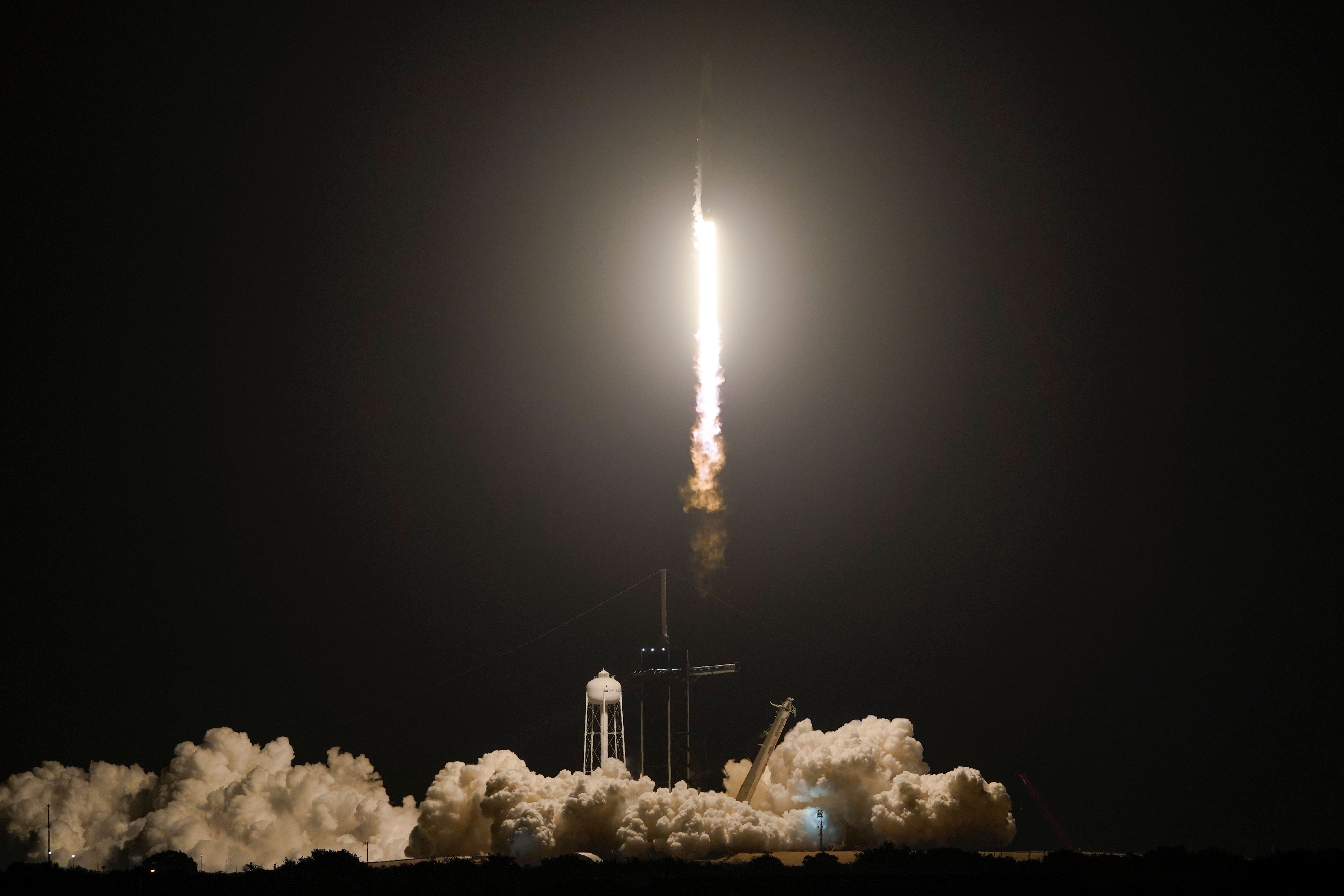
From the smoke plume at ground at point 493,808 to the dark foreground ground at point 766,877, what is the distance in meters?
1.03

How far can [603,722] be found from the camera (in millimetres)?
53094

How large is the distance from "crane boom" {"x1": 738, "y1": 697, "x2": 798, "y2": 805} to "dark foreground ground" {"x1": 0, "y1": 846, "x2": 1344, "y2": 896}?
4796 millimetres

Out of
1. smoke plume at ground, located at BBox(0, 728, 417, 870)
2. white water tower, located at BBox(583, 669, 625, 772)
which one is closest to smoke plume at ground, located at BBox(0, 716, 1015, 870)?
smoke plume at ground, located at BBox(0, 728, 417, 870)

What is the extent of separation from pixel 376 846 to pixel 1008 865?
829 inches

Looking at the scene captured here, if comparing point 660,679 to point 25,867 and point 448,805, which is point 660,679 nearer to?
point 448,805

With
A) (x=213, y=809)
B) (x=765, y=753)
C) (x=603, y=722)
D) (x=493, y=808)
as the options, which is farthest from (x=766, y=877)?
(x=213, y=809)

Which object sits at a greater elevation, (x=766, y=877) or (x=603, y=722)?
(x=603, y=722)

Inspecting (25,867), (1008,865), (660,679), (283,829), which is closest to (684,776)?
(660,679)

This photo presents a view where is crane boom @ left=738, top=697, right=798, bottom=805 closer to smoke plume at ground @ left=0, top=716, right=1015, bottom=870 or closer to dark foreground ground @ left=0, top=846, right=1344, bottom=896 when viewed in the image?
smoke plume at ground @ left=0, top=716, right=1015, bottom=870

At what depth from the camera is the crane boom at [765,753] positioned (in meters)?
51.5

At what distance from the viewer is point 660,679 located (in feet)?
167

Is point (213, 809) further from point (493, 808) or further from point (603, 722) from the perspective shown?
point (603, 722)

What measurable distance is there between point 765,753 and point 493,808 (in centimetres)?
913

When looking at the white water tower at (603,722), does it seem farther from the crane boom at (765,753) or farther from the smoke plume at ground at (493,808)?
the crane boom at (765,753)
